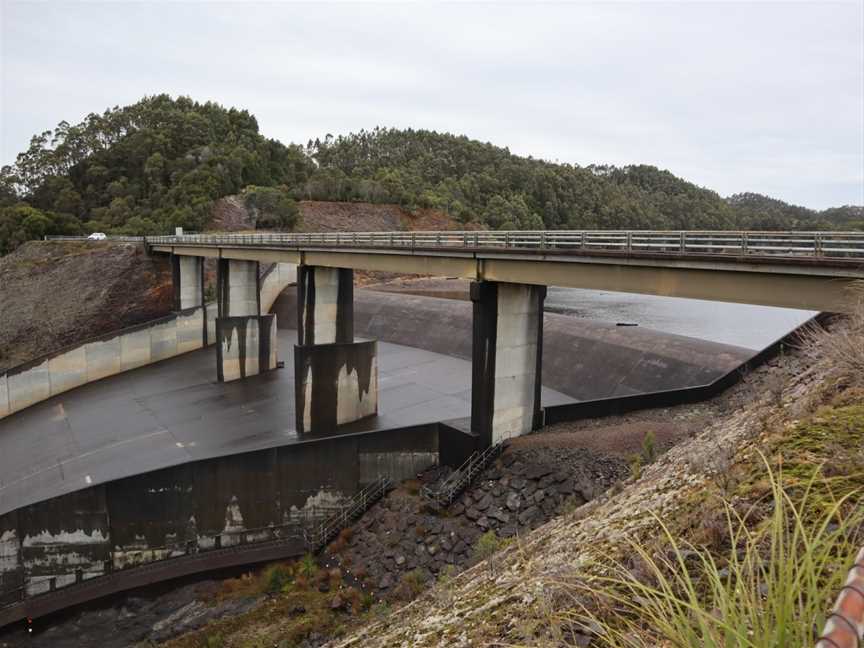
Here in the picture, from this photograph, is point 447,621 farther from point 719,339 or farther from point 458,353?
point 719,339

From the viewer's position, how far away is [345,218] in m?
88.2

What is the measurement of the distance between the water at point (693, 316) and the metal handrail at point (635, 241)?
26.8m

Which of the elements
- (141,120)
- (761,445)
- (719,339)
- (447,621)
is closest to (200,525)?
(447,621)

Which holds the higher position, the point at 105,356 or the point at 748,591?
the point at 748,591

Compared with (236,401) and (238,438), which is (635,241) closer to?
(238,438)

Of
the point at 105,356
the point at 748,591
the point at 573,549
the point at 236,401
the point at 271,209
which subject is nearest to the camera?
the point at 748,591

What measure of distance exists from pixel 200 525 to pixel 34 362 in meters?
21.2

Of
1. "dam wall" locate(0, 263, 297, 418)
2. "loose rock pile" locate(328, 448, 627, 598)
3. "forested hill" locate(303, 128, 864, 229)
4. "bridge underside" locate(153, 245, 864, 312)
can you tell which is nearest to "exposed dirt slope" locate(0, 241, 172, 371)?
"dam wall" locate(0, 263, 297, 418)

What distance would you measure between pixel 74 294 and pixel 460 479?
1705 inches

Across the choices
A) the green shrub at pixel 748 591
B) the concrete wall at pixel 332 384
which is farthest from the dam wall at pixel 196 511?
the green shrub at pixel 748 591

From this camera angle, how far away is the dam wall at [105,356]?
109ft

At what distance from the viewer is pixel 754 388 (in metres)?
23.4

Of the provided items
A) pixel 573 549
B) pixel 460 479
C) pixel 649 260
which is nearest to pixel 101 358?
pixel 460 479

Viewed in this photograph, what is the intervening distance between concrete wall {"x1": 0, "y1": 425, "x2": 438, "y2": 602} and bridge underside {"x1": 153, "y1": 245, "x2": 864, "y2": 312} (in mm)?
6430
